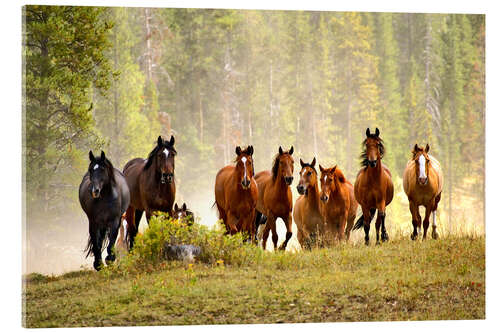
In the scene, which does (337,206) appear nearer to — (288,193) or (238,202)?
(288,193)

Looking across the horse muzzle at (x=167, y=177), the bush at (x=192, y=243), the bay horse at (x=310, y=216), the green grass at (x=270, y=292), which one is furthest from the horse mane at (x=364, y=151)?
the horse muzzle at (x=167, y=177)

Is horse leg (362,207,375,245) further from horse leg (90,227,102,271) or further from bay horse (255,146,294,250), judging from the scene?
horse leg (90,227,102,271)

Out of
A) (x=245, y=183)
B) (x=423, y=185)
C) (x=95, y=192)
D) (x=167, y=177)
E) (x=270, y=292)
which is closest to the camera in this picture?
(x=270, y=292)

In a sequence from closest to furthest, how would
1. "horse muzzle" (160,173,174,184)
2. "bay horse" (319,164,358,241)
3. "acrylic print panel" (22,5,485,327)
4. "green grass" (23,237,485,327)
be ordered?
1. "green grass" (23,237,485,327)
2. "acrylic print panel" (22,5,485,327)
3. "horse muzzle" (160,173,174,184)
4. "bay horse" (319,164,358,241)

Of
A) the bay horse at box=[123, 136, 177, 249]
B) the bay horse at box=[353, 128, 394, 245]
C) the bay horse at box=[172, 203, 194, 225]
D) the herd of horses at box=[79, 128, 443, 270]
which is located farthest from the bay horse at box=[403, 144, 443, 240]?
the bay horse at box=[123, 136, 177, 249]

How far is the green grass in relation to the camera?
13016 millimetres

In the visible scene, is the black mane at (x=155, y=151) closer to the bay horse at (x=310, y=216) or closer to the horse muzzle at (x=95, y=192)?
the horse muzzle at (x=95, y=192)

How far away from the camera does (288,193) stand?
16391mm

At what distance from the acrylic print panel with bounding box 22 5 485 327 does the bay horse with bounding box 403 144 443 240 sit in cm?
4

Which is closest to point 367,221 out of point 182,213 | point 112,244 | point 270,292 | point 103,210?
point 270,292

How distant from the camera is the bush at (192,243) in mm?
14273

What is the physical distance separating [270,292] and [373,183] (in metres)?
3.94
